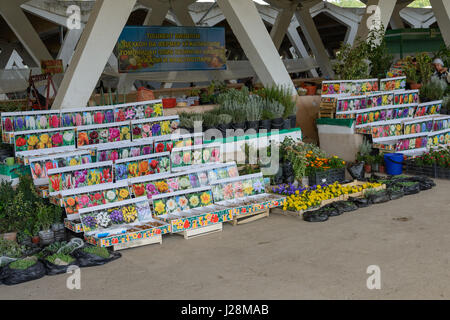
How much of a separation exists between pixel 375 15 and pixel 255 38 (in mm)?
3672

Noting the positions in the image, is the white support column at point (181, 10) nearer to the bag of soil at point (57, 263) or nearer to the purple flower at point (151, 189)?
the purple flower at point (151, 189)

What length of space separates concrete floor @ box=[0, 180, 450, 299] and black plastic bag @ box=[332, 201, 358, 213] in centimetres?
17

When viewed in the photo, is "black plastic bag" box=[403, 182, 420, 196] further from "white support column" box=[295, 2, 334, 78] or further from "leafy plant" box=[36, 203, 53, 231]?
"white support column" box=[295, 2, 334, 78]

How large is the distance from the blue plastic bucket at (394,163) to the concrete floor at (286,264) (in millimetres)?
2456

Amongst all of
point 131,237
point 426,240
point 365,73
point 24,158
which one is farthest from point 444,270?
point 365,73

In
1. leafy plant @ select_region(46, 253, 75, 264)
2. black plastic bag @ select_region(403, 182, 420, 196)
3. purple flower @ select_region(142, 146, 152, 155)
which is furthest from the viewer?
black plastic bag @ select_region(403, 182, 420, 196)

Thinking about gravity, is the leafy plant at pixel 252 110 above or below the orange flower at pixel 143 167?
above

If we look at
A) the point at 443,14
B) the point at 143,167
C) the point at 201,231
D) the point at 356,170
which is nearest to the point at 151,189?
the point at 143,167

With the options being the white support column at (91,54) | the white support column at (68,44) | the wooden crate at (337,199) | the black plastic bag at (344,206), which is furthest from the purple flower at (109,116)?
the white support column at (68,44)

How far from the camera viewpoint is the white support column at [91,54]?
7668 mm

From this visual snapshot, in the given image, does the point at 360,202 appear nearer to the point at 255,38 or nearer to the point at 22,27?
the point at 255,38

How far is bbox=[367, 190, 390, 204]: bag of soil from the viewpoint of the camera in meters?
7.59

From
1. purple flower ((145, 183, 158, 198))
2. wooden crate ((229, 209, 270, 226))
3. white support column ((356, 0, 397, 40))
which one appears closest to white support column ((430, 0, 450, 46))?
white support column ((356, 0, 397, 40))

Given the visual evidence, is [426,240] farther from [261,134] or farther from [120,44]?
[120,44]
